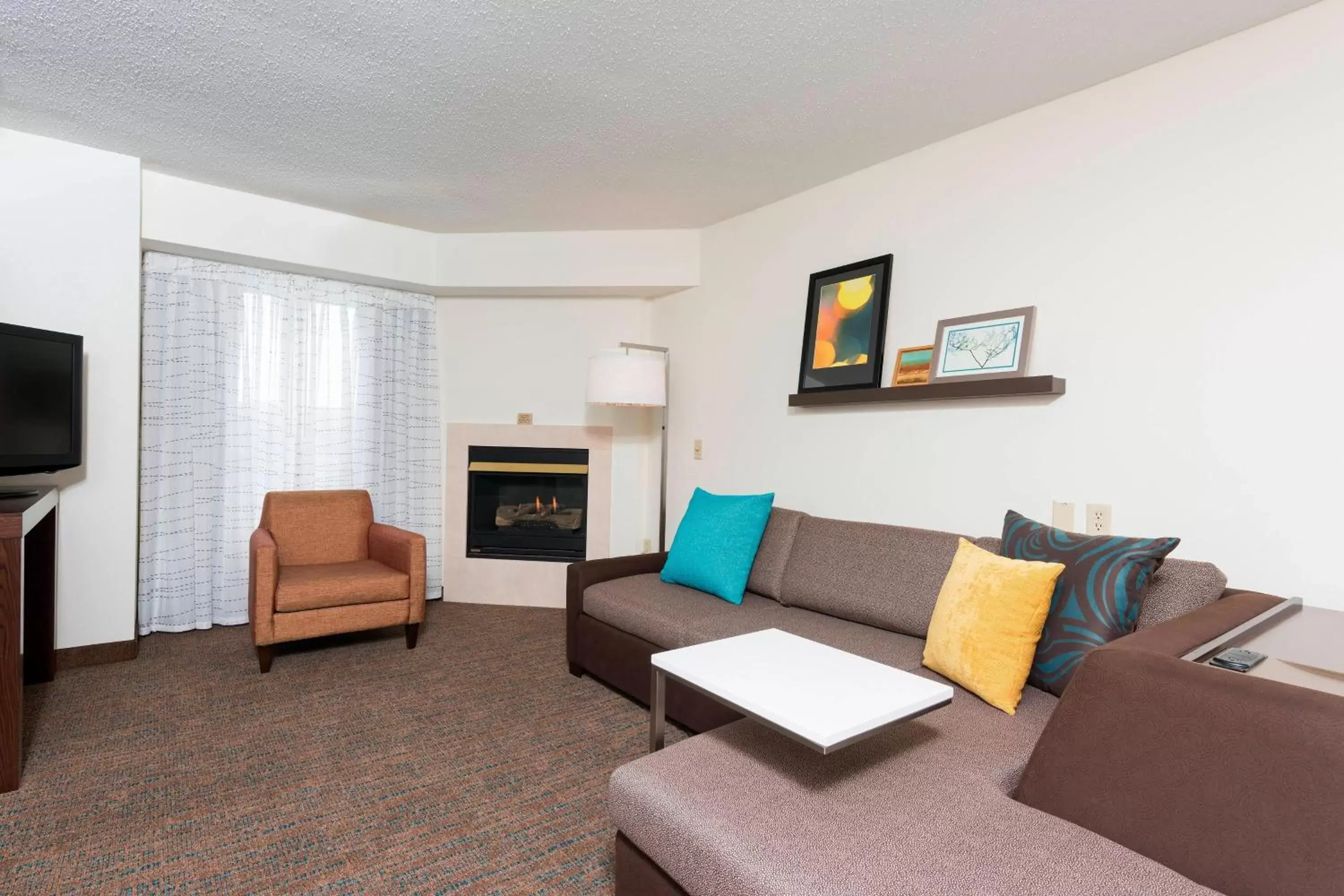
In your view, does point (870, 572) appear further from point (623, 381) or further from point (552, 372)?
point (552, 372)

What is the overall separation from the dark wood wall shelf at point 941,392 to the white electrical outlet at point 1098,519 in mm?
417

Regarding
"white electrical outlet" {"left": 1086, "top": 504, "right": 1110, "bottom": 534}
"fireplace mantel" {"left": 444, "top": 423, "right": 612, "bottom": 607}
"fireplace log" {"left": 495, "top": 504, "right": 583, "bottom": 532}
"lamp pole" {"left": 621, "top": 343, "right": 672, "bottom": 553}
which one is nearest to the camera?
"white electrical outlet" {"left": 1086, "top": 504, "right": 1110, "bottom": 534}

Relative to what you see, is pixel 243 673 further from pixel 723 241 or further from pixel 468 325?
pixel 723 241

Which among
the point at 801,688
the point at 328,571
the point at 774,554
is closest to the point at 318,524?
the point at 328,571

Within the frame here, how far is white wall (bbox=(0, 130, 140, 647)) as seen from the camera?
9.80 ft

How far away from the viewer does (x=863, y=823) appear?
1.25m

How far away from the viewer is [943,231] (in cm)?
280

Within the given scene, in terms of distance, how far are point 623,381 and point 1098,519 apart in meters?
2.26

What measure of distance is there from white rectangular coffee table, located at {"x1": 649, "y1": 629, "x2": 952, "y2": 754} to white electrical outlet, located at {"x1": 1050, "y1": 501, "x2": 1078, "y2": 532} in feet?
3.80

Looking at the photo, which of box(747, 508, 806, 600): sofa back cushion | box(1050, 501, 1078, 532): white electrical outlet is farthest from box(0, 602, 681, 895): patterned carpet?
box(1050, 501, 1078, 532): white electrical outlet

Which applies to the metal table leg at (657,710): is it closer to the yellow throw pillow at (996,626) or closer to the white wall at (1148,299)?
the yellow throw pillow at (996,626)

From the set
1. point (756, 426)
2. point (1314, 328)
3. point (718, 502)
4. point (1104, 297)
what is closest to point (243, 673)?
point (718, 502)

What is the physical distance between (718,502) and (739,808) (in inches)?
77.9

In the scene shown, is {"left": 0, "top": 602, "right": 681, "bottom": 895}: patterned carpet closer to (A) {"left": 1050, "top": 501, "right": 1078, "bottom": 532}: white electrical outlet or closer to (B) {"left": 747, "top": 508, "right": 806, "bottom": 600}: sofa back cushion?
(B) {"left": 747, "top": 508, "right": 806, "bottom": 600}: sofa back cushion
